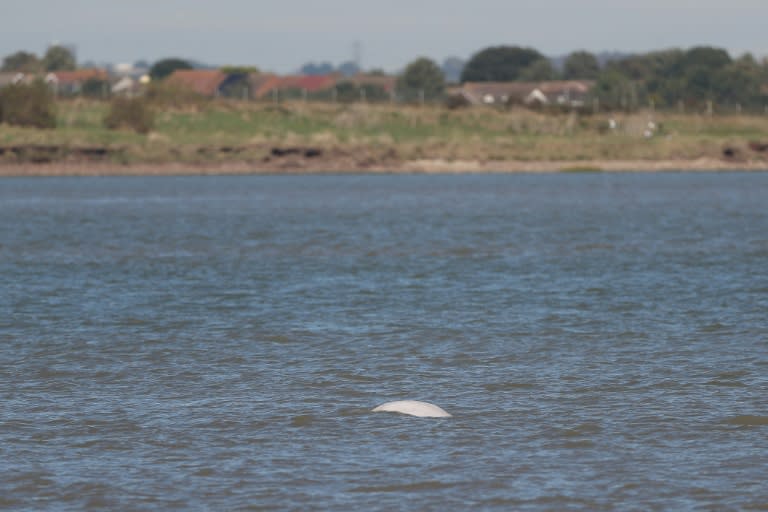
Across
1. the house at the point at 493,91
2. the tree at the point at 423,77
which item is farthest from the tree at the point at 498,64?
the house at the point at 493,91

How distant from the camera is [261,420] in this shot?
12.5 meters

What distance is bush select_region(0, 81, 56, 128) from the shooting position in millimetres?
82875

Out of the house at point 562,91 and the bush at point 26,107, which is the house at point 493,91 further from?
the bush at point 26,107

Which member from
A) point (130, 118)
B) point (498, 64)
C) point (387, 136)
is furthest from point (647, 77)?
point (130, 118)

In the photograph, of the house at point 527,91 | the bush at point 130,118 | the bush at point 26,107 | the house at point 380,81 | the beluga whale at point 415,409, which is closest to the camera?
the beluga whale at point 415,409

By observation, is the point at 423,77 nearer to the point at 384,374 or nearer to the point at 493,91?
the point at 493,91

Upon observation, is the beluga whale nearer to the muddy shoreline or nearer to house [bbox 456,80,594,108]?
the muddy shoreline

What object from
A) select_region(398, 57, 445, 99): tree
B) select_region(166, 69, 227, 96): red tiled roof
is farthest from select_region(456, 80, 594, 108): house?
select_region(166, 69, 227, 96): red tiled roof

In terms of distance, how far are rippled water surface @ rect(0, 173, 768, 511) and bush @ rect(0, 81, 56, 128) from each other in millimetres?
49213

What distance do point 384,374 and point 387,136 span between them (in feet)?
243

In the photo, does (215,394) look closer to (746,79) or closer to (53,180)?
(53,180)

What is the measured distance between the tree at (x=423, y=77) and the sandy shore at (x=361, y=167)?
73.4 meters

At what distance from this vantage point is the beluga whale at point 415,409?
12570 mm

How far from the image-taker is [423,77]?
166 metres
